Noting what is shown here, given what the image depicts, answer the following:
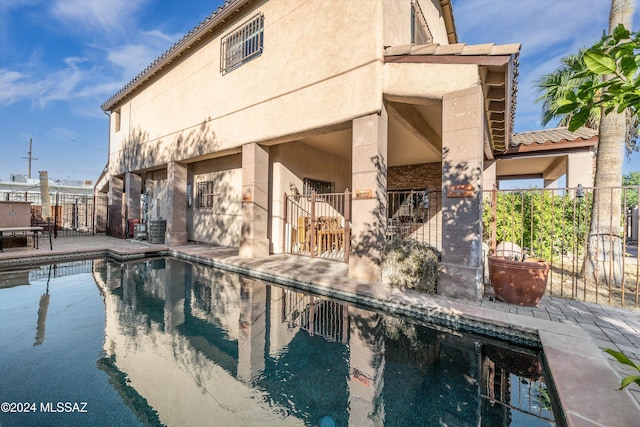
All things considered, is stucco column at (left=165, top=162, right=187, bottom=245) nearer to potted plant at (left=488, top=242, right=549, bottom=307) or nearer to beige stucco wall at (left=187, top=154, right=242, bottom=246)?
beige stucco wall at (left=187, top=154, right=242, bottom=246)

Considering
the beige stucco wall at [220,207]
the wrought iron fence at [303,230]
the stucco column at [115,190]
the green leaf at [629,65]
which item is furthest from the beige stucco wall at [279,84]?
the stucco column at [115,190]

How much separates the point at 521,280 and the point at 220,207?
9.32m

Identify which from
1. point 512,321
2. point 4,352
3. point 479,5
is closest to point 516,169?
point 479,5

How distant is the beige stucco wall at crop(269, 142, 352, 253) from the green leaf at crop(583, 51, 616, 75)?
8.04 meters

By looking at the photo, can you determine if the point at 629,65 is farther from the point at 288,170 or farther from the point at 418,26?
the point at 288,170

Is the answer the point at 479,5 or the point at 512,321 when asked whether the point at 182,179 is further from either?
the point at 479,5

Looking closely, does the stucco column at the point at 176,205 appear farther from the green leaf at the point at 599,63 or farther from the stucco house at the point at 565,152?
the green leaf at the point at 599,63

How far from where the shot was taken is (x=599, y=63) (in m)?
0.99

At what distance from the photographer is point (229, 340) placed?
3686mm

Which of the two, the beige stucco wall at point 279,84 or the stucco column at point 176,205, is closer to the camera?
the beige stucco wall at point 279,84

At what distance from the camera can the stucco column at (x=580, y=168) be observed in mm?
7734

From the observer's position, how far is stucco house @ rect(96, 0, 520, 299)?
191 inches

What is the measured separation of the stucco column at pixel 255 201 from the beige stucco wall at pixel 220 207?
1750 mm

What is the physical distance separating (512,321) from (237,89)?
8592 millimetres
